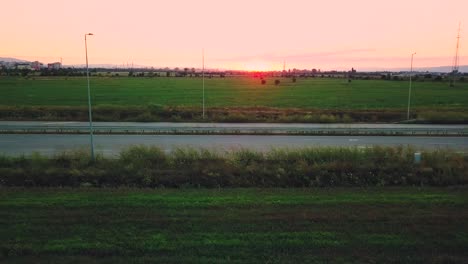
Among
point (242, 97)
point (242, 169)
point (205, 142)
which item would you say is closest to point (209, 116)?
point (205, 142)

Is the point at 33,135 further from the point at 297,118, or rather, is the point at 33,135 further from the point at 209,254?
the point at 209,254

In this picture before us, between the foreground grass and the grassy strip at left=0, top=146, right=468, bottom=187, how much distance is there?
1.88 meters

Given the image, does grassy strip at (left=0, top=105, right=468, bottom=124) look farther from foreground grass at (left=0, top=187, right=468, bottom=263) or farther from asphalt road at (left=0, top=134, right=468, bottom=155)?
foreground grass at (left=0, top=187, right=468, bottom=263)

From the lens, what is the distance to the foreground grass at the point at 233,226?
673 centimetres

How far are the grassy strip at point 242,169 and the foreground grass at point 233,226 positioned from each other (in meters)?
1.88

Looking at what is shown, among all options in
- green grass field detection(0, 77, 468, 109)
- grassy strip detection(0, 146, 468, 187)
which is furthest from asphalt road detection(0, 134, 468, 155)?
green grass field detection(0, 77, 468, 109)

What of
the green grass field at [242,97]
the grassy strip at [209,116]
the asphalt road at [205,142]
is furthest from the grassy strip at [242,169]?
the green grass field at [242,97]

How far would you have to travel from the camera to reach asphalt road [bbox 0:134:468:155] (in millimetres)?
20391

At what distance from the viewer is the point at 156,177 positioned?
1311 cm

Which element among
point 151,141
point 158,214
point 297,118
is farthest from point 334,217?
point 297,118

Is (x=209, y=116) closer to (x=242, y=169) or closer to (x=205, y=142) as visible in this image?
(x=205, y=142)

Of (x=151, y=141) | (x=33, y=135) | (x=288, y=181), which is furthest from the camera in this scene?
(x=33, y=135)

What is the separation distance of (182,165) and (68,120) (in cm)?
2133

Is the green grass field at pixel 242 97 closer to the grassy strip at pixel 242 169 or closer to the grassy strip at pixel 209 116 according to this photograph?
the grassy strip at pixel 209 116
